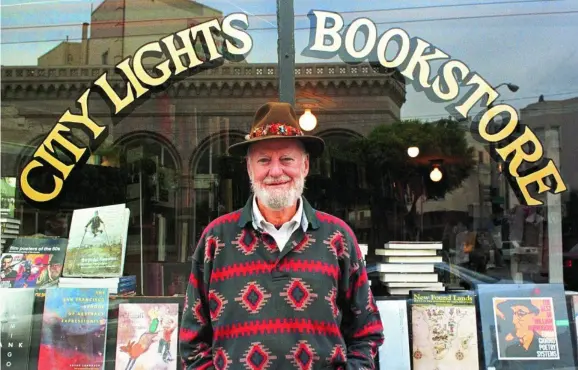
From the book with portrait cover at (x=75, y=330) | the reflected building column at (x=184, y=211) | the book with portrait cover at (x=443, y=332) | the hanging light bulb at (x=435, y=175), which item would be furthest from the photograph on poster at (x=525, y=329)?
the reflected building column at (x=184, y=211)

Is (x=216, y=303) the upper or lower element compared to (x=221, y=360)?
upper

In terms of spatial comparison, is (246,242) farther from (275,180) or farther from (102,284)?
(102,284)

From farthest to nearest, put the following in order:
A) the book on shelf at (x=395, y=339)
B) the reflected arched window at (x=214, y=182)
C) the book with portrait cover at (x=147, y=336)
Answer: the reflected arched window at (x=214, y=182) < the book with portrait cover at (x=147, y=336) < the book on shelf at (x=395, y=339)

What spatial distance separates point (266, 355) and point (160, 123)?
3.54 meters

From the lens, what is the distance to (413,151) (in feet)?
17.5

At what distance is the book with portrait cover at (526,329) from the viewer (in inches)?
110

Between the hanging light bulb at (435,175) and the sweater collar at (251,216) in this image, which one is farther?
the hanging light bulb at (435,175)

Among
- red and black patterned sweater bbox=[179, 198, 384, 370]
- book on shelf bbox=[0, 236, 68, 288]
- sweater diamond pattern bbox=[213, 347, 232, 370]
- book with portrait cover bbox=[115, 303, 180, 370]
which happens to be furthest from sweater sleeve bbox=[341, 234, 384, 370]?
book on shelf bbox=[0, 236, 68, 288]

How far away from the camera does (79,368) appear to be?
2.96m

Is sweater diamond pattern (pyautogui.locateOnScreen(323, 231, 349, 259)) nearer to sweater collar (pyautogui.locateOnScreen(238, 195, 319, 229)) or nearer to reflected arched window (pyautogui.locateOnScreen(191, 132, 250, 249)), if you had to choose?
sweater collar (pyautogui.locateOnScreen(238, 195, 319, 229))

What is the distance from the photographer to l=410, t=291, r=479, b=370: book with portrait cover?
9.13 ft

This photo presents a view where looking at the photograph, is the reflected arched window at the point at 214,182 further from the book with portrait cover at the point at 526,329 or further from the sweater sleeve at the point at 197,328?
the sweater sleeve at the point at 197,328

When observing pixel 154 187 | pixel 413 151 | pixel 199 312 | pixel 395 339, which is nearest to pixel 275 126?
pixel 199 312

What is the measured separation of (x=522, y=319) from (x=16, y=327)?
3012 millimetres
